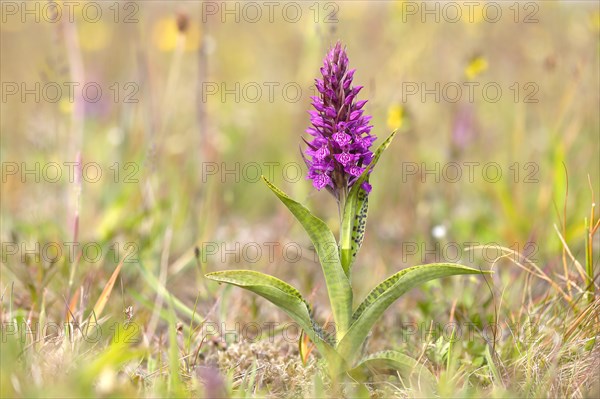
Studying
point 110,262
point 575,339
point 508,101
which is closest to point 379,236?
point 110,262

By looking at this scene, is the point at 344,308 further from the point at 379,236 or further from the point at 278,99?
the point at 278,99

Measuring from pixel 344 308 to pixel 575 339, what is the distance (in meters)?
0.80

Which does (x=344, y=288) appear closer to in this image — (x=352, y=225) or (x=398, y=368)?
(x=352, y=225)

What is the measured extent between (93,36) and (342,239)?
5593 mm

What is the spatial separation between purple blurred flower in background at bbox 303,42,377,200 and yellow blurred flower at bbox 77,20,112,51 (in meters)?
5.31

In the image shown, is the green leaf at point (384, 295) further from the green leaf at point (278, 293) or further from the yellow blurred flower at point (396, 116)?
the yellow blurred flower at point (396, 116)

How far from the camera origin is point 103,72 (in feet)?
21.0

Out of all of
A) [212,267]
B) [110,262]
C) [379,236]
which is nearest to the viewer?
[110,262]

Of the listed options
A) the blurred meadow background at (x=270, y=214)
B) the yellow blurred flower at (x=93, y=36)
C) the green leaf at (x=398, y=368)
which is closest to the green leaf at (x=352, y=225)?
the green leaf at (x=398, y=368)

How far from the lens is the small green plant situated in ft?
6.51

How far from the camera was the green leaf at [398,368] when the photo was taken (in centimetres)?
203

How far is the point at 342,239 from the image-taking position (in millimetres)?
2090

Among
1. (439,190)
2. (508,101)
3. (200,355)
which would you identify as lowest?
(200,355)

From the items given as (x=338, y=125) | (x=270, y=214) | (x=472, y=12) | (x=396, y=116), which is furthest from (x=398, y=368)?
(x=472, y=12)
